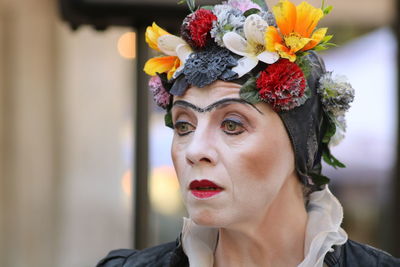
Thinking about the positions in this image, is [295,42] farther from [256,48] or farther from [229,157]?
[229,157]

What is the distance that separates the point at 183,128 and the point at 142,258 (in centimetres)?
61

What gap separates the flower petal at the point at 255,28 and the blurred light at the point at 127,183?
13.7 feet

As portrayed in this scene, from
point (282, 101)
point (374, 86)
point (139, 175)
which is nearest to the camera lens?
point (282, 101)

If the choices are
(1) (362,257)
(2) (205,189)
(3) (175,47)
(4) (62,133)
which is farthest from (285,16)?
(4) (62,133)

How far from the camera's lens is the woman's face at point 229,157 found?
2.42m

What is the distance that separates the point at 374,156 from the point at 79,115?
2.74 metres

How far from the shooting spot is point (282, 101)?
2449mm

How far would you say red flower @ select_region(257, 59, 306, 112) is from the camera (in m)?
2.44

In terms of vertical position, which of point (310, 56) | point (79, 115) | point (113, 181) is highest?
point (310, 56)

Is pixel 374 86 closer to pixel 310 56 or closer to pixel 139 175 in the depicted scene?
pixel 139 175

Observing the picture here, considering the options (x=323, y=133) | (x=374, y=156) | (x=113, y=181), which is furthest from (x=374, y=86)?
(x=323, y=133)

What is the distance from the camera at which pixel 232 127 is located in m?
2.48

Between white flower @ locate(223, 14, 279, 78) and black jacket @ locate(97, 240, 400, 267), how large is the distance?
726mm

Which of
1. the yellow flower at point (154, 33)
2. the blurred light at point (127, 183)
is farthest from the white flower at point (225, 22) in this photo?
the blurred light at point (127, 183)
